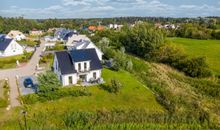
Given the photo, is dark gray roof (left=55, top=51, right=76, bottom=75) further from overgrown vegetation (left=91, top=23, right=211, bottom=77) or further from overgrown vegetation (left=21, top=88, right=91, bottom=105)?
overgrown vegetation (left=91, top=23, right=211, bottom=77)

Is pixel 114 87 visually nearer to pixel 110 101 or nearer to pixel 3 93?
pixel 110 101

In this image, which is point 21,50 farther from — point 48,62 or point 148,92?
point 148,92

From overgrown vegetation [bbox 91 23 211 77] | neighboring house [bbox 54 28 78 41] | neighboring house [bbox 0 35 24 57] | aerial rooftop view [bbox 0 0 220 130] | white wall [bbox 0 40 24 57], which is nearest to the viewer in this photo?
aerial rooftop view [bbox 0 0 220 130]

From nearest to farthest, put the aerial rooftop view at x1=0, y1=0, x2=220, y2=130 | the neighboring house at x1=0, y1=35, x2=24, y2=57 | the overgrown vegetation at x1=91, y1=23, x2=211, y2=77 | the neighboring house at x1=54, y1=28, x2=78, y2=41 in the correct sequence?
1. the aerial rooftop view at x1=0, y1=0, x2=220, y2=130
2. the overgrown vegetation at x1=91, y1=23, x2=211, y2=77
3. the neighboring house at x1=0, y1=35, x2=24, y2=57
4. the neighboring house at x1=54, y1=28, x2=78, y2=41

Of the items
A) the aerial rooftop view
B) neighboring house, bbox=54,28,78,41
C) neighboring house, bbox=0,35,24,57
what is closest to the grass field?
the aerial rooftop view

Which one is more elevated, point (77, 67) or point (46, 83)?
point (77, 67)

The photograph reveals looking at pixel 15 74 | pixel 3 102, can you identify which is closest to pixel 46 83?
pixel 3 102

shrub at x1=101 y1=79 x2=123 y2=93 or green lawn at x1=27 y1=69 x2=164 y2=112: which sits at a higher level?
shrub at x1=101 y1=79 x2=123 y2=93

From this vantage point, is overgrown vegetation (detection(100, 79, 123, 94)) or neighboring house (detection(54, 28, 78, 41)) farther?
neighboring house (detection(54, 28, 78, 41))
